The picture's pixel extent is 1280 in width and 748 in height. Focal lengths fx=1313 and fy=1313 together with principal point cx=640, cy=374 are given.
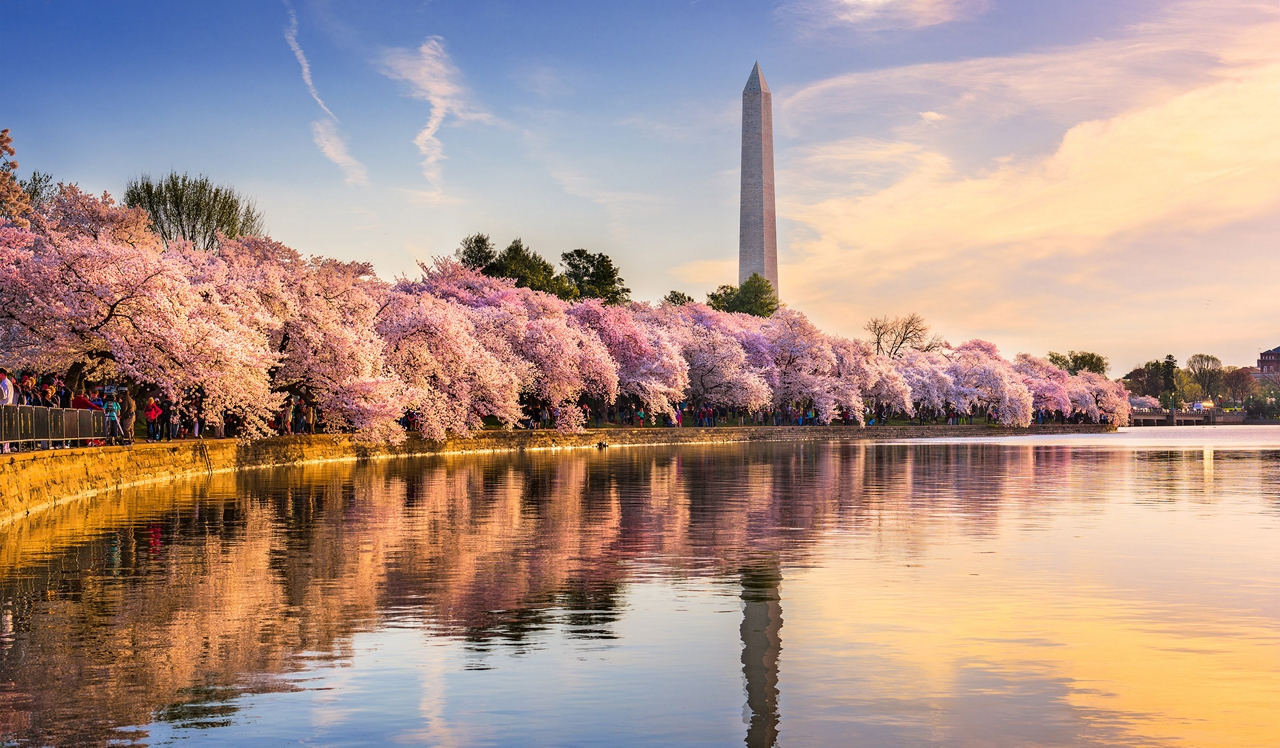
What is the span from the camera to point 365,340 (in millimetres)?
56219

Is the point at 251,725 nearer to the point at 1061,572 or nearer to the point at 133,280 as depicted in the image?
the point at 1061,572

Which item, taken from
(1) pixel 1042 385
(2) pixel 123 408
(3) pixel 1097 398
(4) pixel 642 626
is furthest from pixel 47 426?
(3) pixel 1097 398

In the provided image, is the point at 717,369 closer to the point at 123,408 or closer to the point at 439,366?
the point at 439,366

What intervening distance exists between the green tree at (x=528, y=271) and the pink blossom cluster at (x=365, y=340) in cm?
926

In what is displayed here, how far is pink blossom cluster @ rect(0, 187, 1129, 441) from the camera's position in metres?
40.3

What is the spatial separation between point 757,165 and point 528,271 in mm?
22481

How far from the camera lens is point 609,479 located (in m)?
40.1

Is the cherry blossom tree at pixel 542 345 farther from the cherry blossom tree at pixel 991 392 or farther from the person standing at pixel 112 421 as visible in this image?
the cherry blossom tree at pixel 991 392

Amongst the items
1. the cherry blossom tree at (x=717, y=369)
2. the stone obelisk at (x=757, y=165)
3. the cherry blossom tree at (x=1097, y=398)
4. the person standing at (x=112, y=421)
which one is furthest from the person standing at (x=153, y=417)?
the cherry blossom tree at (x=1097, y=398)

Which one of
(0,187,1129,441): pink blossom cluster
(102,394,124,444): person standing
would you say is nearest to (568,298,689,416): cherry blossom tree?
(0,187,1129,441): pink blossom cluster

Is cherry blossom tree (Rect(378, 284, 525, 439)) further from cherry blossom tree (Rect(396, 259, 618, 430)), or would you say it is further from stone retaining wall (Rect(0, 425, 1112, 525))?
cherry blossom tree (Rect(396, 259, 618, 430))

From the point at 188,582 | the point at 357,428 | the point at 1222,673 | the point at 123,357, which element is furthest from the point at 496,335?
the point at 1222,673

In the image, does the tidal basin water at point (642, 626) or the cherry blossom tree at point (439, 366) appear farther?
the cherry blossom tree at point (439, 366)

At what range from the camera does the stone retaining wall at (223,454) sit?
27297 millimetres
